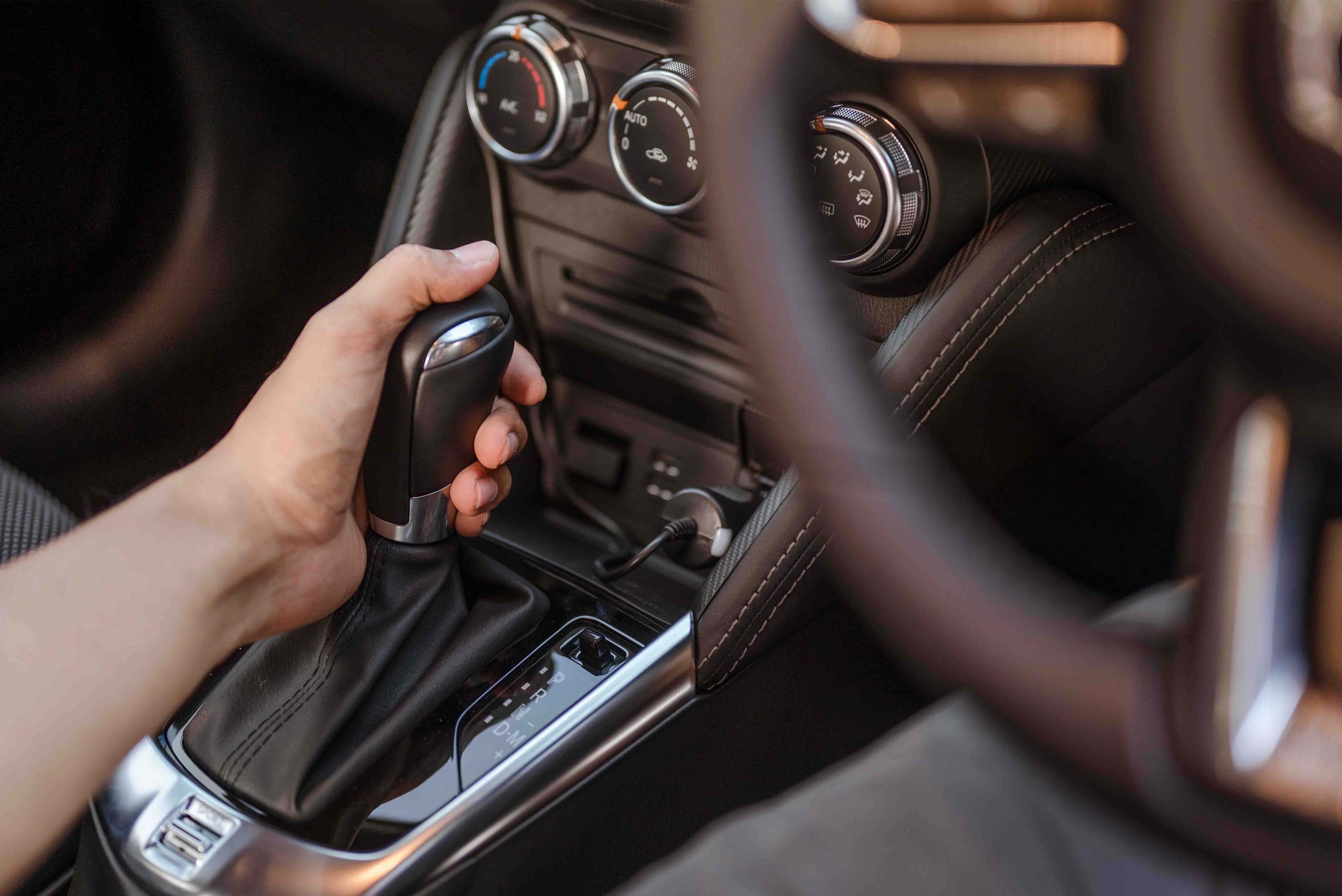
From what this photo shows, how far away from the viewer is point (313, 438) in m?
0.80

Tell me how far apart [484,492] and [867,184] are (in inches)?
14.4

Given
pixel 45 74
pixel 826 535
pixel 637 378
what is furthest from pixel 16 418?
pixel 826 535

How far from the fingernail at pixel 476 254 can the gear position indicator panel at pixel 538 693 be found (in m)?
0.28

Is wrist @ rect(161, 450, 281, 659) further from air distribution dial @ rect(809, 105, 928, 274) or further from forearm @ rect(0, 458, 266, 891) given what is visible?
air distribution dial @ rect(809, 105, 928, 274)

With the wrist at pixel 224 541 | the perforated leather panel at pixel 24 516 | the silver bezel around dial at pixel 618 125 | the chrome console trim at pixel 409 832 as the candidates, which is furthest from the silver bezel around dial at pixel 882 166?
the perforated leather panel at pixel 24 516

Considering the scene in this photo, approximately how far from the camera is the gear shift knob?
79 cm

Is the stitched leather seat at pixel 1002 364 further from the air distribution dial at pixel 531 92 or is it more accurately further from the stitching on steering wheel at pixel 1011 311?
the air distribution dial at pixel 531 92

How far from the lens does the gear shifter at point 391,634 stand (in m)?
0.76

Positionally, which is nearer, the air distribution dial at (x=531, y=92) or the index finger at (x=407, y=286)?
the index finger at (x=407, y=286)

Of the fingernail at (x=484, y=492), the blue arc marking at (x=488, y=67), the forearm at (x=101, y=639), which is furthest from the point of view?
the blue arc marking at (x=488, y=67)

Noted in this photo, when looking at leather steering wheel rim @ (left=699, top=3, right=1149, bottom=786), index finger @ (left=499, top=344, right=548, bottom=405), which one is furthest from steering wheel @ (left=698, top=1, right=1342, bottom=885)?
index finger @ (left=499, top=344, right=548, bottom=405)

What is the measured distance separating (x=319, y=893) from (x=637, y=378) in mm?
567

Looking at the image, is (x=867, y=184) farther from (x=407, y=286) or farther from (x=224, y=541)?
(x=224, y=541)

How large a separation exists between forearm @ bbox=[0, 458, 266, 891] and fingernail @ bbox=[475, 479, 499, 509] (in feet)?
0.55
